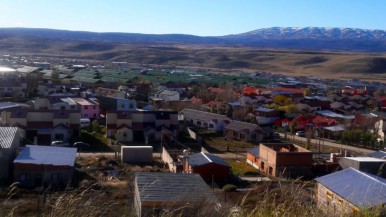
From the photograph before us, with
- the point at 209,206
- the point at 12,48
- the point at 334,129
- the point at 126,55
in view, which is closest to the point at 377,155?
the point at 334,129

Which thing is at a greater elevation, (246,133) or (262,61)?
(246,133)

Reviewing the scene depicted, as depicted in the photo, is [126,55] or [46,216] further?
[126,55]

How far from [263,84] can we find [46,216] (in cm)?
1733

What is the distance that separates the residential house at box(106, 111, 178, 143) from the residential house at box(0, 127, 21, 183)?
242 cm

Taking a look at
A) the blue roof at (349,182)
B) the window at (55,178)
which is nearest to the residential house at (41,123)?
the window at (55,178)

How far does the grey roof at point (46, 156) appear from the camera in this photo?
4.89 meters

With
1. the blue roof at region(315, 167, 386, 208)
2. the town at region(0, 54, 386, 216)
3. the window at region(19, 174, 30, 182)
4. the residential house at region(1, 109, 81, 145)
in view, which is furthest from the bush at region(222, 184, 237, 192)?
the residential house at region(1, 109, 81, 145)

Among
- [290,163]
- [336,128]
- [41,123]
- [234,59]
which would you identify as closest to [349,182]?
[290,163]

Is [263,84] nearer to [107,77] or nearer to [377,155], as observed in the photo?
[107,77]

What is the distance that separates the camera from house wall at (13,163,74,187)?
4816 mm

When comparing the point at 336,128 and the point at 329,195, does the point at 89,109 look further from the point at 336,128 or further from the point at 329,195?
the point at 329,195

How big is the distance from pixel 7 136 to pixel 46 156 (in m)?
0.53

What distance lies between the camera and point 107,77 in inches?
646

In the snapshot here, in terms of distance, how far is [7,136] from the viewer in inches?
209
